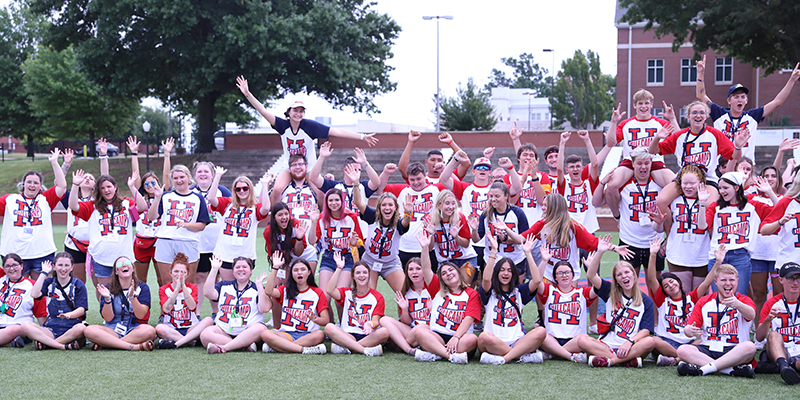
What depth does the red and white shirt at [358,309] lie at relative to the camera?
6.26 metres

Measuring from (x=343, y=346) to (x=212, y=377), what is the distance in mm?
1304

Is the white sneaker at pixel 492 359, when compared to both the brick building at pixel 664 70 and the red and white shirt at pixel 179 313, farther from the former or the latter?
the brick building at pixel 664 70

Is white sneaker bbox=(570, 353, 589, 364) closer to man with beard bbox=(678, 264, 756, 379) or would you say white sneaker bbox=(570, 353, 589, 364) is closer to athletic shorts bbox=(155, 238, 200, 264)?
man with beard bbox=(678, 264, 756, 379)

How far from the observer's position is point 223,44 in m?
23.1

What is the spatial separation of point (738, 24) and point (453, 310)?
Answer: 21.0m

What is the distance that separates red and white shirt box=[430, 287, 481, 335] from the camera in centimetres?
602

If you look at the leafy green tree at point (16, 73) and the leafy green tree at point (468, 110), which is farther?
the leafy green tree at point (16, 73)

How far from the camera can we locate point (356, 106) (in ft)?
88.2

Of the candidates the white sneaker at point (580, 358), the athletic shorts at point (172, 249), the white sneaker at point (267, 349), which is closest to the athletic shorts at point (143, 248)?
the athletic shorts at point (172, 249)

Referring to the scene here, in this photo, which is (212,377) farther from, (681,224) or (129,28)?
(129,28)

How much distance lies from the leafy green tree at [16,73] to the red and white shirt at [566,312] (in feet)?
120

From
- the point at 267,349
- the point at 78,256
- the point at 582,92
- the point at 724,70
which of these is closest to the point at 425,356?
the point at 267,349

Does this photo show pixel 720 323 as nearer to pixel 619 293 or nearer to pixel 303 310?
pixel 619 293

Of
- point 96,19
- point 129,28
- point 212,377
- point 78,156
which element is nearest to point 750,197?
point 212,377
